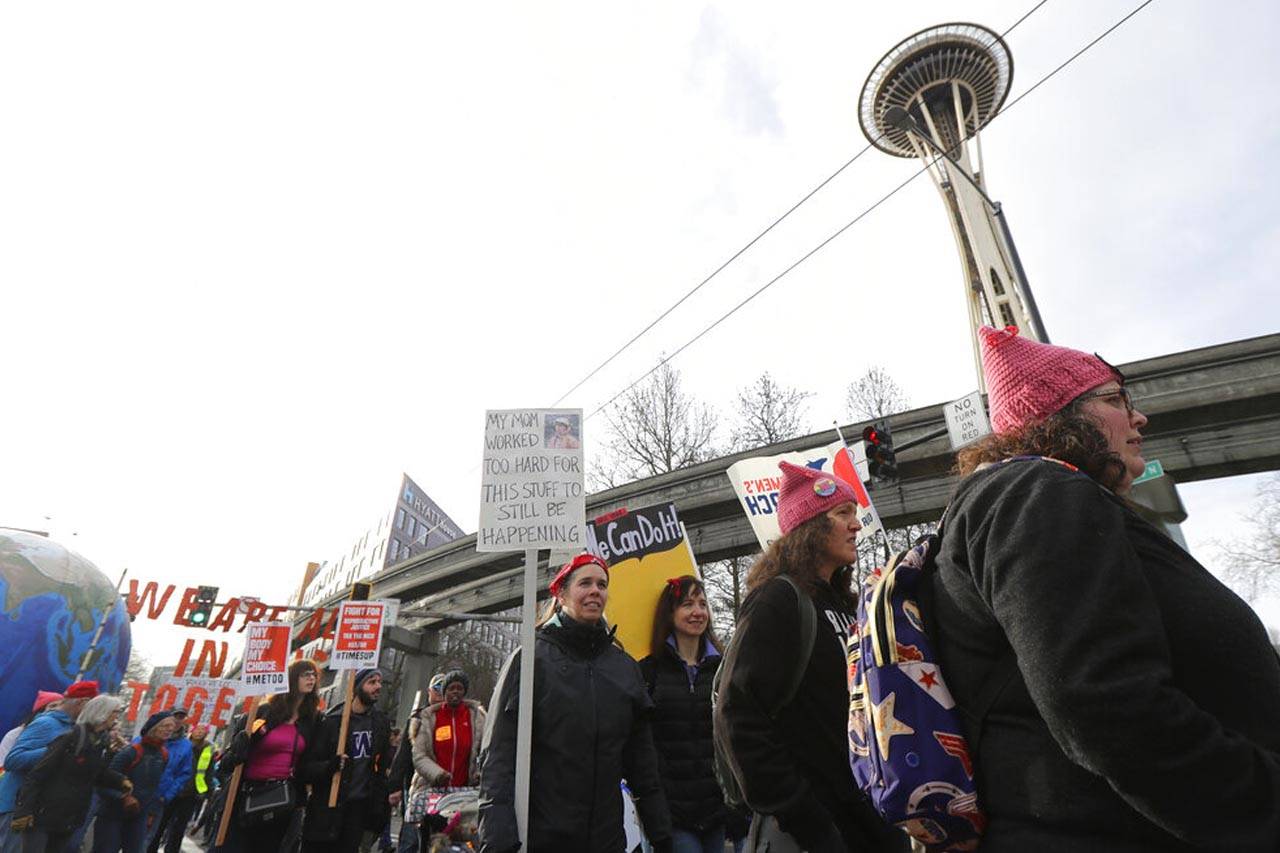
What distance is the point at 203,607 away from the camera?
67.9 feet

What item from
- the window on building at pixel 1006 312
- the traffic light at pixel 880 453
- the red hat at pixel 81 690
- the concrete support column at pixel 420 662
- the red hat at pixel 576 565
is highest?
the window on building at pixel 1006 312

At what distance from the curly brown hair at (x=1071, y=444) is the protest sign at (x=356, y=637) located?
9.71m

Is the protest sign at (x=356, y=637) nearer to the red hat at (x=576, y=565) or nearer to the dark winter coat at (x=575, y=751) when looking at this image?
the red hat at (x=576, y=565)

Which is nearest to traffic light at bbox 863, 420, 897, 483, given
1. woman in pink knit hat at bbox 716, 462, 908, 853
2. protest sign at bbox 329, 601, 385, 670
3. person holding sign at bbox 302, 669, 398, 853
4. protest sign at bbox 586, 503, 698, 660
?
protest sign at bbox 586, 503, 698, 660

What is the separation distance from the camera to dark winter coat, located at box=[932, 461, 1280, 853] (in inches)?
44.0

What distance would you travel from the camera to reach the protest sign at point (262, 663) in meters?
9.36

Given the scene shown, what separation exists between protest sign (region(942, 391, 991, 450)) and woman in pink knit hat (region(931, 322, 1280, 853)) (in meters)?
Result: 10.8

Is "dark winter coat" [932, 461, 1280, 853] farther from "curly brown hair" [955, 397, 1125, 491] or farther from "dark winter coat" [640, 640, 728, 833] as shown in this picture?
"dark winter coat" [640, 640, 728, 833]

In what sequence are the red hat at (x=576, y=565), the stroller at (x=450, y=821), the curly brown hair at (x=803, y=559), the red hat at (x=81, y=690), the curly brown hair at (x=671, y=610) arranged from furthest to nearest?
the red hat at (x=81, y=690) → the stroller at (x=450, y=821) → the curly brown hair at (x=671, y=610) → the red hat at (x=576, y=565) → the curly brown hair at (x=803, y=559)

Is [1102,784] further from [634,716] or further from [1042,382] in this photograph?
[634,716]

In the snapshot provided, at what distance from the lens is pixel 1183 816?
112 centimetres

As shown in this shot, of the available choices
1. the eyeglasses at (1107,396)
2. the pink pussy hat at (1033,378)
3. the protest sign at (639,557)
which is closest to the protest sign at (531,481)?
the protest sign at (639,557)

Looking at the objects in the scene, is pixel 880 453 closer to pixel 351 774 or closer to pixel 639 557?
pixel 639 557

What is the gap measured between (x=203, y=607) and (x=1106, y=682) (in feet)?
79.9
